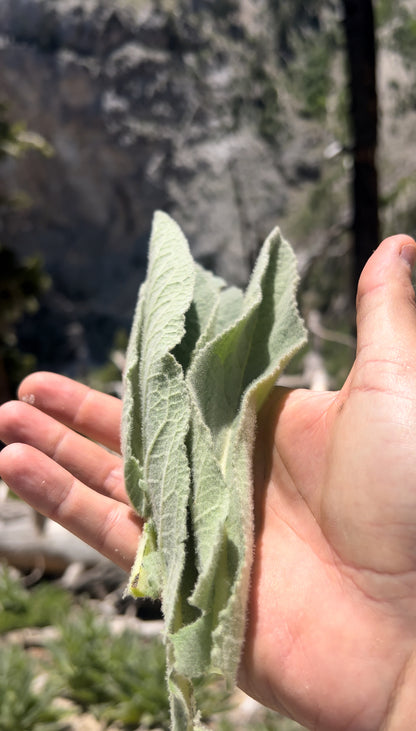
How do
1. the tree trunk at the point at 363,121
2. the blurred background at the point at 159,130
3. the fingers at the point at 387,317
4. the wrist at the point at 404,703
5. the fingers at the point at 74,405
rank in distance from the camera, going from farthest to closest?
the blurred background at the point at 159,130 → the tree trunk at the point at 363,121 → the fingers at the point at 74,405 → the fingers at the point at 387,317 → the wrist at the point at 404,703

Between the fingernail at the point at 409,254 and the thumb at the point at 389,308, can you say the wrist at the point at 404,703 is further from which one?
the fingernail at the point at 409,254

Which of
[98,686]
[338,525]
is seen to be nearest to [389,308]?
[338,525]

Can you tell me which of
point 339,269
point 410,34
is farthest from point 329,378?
point 410,34

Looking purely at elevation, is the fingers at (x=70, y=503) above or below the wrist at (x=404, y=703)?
above

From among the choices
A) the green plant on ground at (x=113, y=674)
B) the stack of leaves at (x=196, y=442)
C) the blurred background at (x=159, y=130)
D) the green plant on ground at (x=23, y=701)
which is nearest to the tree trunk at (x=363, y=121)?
the stack of leaves at (x=196, y=442)

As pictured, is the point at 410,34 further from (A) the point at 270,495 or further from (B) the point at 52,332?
(B) the point at 52,332

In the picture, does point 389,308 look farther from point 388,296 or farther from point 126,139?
point 126,139

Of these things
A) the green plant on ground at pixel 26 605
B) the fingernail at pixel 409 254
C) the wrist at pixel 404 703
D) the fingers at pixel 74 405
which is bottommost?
the green plant on ground at pixel 26 605
